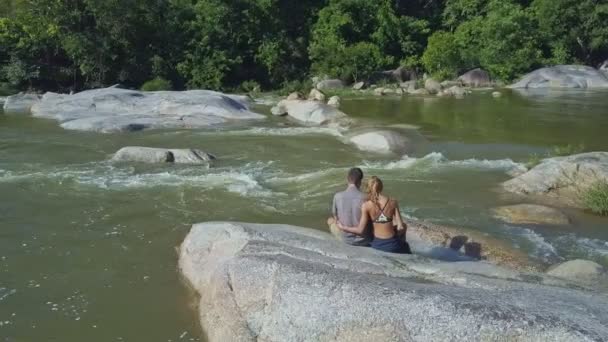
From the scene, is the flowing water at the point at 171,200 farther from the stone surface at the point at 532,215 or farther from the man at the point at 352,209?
the man at the point at 352,209

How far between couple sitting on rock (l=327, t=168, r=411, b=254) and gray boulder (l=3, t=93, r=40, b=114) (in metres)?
26.6

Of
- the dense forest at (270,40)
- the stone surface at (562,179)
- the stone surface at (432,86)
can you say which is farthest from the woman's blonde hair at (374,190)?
the dense forest at (270,40)

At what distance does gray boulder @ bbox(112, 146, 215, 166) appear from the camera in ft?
57.0

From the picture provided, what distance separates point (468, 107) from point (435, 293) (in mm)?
28490

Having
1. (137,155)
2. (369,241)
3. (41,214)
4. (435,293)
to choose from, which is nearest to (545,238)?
(369,241)

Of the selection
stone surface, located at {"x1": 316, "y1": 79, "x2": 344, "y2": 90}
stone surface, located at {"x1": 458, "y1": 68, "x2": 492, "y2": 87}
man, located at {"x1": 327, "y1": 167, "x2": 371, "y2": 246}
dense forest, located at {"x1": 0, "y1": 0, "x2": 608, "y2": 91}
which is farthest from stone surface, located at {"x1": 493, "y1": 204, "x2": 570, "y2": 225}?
stone surface, located at {"x1": 458, "y1": 68, "x2": 492, "y2": 87}

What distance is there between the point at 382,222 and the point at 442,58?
41239 millimetres

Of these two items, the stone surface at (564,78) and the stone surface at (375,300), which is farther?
the stone surface at (564,78)

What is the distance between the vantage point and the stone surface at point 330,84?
4338 cm

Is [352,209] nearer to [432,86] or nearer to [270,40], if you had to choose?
[432,86]

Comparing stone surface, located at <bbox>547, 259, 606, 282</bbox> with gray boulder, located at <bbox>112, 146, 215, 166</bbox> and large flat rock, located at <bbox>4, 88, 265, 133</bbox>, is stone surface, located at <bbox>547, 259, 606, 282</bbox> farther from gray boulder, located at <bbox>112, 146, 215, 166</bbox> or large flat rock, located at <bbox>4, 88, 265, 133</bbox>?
large flat rock, located at <bbox>4, 88, 265, 133</bbox>

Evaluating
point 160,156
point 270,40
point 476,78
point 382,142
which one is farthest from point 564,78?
point 160,156

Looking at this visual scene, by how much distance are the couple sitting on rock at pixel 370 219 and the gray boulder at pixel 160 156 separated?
29.6 ft

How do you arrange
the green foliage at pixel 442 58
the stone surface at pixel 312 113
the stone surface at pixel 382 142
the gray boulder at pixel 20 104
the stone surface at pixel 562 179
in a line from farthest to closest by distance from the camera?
1. the green foliage at pixel 442 58
2. the gray boulder at pixel 20 104
3. the stone surface at pixel 312 113
4. the stone surface at pixel 382 142
5. the stone surface at pixel 562 179
